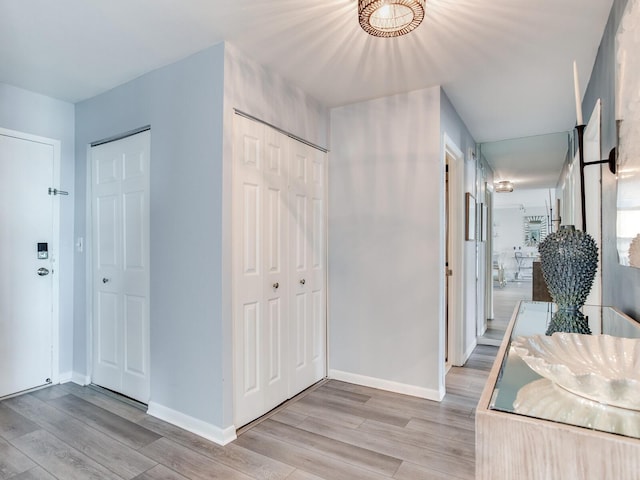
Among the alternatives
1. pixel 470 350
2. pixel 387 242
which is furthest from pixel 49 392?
pixel 470 350

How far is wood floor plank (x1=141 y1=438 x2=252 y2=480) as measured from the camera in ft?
6.14

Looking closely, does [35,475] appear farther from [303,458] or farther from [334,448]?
[334,448]

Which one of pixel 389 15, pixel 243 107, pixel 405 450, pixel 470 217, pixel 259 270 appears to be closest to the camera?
pixel 389 15

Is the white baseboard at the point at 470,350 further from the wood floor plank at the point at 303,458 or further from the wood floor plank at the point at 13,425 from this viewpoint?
the wood floor plank at the point at 13,425

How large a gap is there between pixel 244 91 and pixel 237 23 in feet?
1.37

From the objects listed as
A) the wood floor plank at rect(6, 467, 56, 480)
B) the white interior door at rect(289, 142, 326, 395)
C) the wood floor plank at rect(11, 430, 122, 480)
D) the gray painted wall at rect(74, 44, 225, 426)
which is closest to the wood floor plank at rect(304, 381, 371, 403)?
the white interior door at rect(289, 142, 326, 395)

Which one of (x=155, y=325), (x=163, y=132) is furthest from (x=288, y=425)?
(x=163, y=132)

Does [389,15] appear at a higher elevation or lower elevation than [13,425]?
higher

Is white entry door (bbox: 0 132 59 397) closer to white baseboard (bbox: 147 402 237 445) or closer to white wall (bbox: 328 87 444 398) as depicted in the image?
white baseboard (bbox: 147 402 237 445)

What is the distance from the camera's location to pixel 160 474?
188 cm

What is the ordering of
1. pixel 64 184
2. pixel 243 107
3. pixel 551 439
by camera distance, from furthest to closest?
pixel 64 184 → pixel 243 107 → pixel 551 439

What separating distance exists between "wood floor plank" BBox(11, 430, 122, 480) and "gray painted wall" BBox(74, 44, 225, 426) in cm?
52

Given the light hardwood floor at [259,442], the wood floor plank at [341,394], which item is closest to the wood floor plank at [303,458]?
the light hardwood floor at [259,442]

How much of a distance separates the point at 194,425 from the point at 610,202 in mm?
2670
